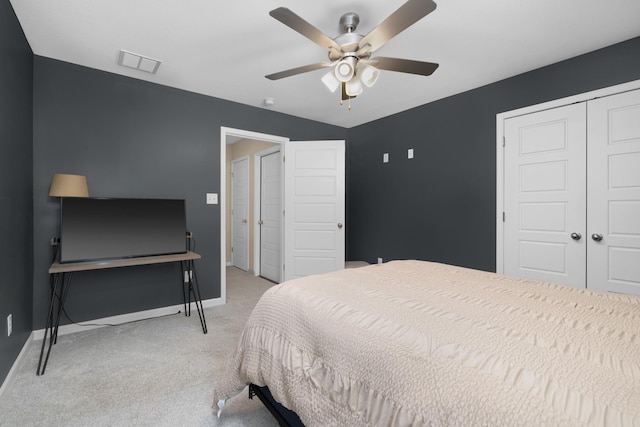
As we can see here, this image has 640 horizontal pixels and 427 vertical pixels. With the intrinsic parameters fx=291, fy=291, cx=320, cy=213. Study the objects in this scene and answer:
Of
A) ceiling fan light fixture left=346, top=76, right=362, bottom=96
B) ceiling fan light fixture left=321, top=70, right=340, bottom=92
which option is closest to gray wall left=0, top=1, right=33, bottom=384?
ceiling fan light fixture left=321, top=70, right=340, bottom=92

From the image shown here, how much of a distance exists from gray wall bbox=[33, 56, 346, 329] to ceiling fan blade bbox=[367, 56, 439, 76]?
223cm

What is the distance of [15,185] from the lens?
82.2 inches

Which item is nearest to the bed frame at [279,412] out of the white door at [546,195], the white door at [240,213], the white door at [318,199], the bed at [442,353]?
the bed at [442,353]

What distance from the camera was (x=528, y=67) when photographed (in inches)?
109

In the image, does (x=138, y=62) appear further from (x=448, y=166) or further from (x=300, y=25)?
(x=448, y=166)

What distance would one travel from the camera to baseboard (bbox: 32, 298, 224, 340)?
2.66 m

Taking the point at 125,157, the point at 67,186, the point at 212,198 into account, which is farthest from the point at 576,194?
the point at 67,186

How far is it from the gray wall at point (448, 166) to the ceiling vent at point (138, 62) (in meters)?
2.93

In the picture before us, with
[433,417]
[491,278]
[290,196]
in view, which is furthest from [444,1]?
[290,196]

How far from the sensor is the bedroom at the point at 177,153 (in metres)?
2.19

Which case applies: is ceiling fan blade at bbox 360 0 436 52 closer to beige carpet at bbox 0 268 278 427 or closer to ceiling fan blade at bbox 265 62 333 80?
ceiling fan blade at bbox 265 62 333 80

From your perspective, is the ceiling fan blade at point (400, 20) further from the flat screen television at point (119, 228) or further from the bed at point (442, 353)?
the flat screen television at point (119, 228)

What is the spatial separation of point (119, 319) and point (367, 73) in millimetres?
3238

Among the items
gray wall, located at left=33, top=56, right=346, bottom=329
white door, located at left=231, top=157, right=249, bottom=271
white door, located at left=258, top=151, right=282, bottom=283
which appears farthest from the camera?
white door, located at left=231, top=157, right=249, bottom=271
